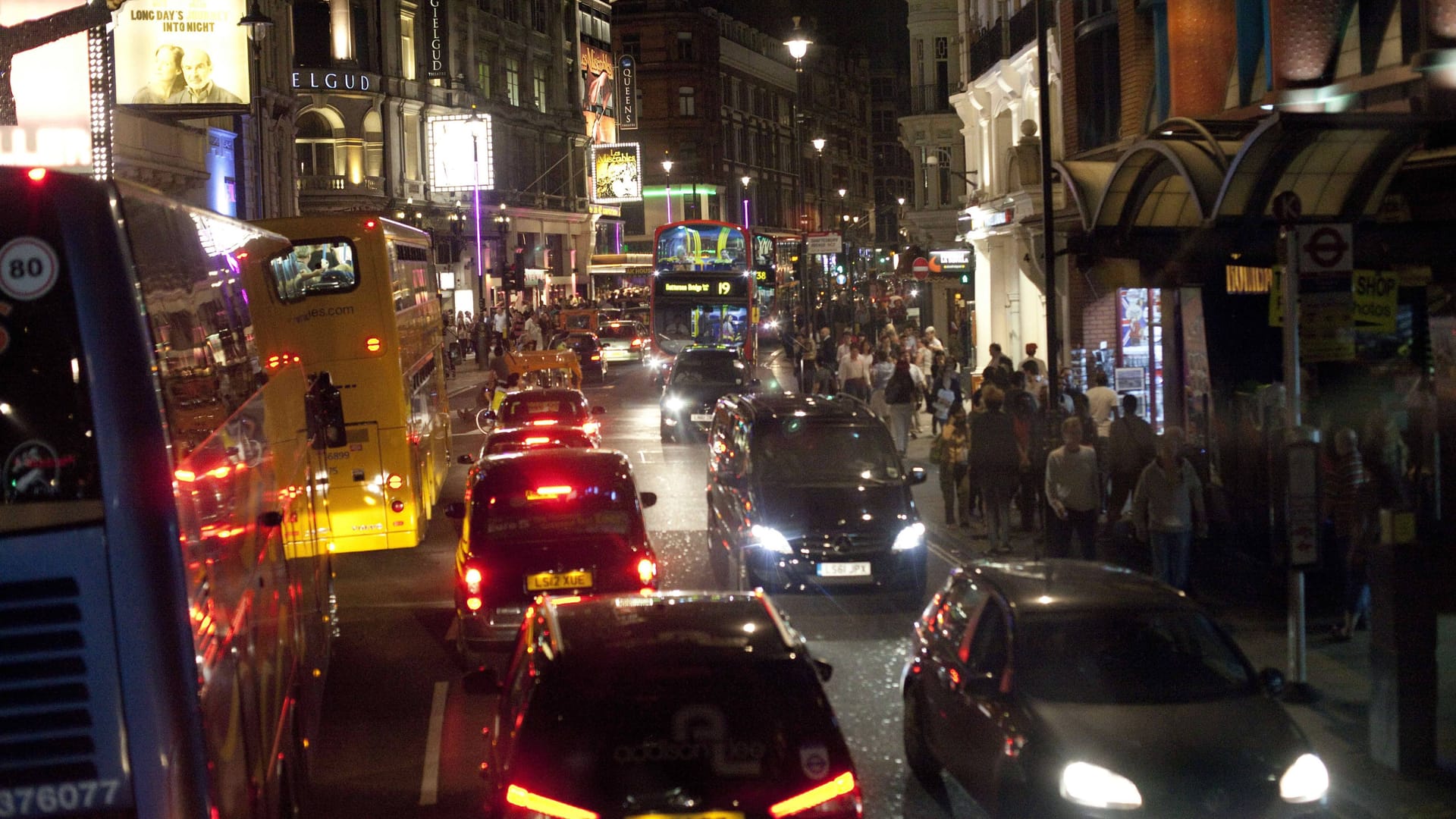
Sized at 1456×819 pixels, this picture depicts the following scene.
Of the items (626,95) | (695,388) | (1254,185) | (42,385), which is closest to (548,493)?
(1254,185)

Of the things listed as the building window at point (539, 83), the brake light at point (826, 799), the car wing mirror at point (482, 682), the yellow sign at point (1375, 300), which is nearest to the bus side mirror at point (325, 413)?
the car wing mirror at point (482, 682)

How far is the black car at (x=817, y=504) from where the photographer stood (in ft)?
47.3

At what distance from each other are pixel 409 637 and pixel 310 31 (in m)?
50.1

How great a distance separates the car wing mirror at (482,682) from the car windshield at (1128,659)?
2.70 metres

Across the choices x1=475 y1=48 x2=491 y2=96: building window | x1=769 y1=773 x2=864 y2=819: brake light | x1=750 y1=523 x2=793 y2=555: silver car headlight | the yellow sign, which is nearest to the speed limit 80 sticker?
x1=769 y1=773 x2=864 y2=819: brake light

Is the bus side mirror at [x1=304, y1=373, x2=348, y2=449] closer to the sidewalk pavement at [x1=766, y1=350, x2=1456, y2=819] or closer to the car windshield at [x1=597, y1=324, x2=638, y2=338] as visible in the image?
the sidewalk pavement at [x1=766, y1=350, x2=1456, y2=819]

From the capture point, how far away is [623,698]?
226 inches

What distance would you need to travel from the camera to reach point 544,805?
18.3ft

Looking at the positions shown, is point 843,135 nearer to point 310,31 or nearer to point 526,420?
point 310,31

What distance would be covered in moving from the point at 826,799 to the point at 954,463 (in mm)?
13433

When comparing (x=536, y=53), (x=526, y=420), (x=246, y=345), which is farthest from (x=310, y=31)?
(x=246, y=345)

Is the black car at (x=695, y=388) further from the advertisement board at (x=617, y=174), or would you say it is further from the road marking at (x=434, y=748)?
the advertisement board at (x=617, y=174)

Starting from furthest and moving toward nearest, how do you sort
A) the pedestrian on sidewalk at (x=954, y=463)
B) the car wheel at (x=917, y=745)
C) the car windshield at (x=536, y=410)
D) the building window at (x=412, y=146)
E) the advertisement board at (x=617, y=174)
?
the advertisement board at (x=617, y=174), the building window at (x=412, y=146), the car windshield at (x=536, y=410), the pedestrian on sidewalk at (x=954, y=463), the car wheel at (x=917, y=745)

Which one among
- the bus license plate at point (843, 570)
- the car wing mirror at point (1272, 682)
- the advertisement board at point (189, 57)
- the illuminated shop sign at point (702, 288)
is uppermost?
the advertisement board at point (189, 57)
